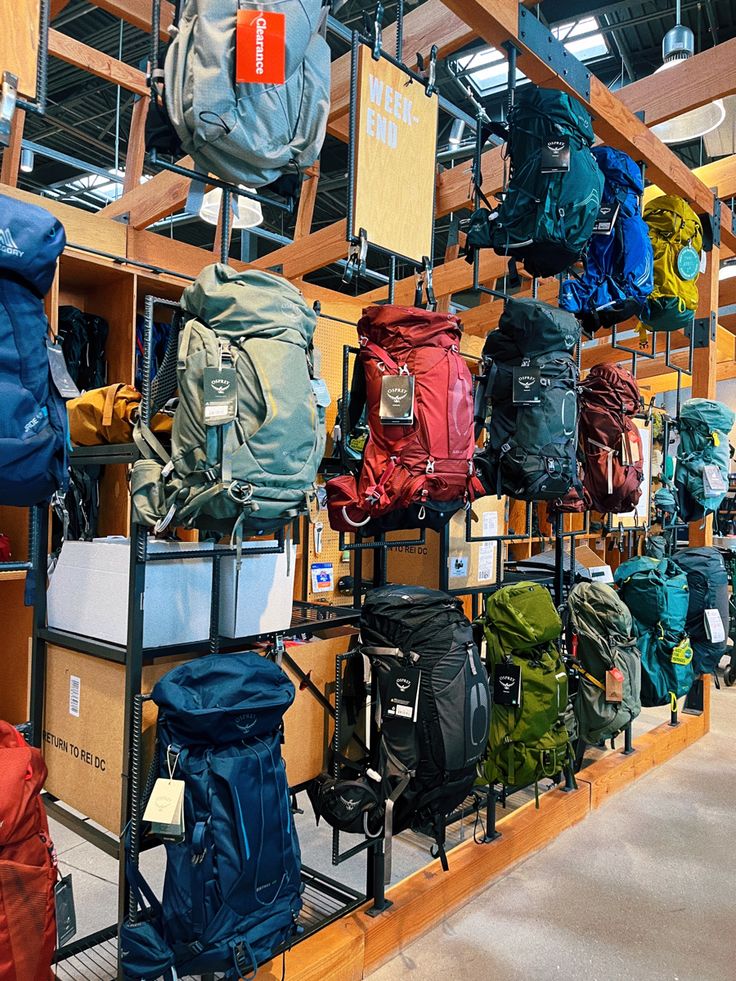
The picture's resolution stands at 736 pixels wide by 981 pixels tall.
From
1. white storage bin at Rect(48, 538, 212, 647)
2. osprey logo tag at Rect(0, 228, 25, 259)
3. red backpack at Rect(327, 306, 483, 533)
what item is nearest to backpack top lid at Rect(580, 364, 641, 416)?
red backpack at Rect(327, 306, 483, 533)

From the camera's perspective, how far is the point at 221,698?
1.79m

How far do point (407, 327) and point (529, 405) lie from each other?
699 millimetres

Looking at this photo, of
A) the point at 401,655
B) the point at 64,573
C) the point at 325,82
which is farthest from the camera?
the point at 401,655

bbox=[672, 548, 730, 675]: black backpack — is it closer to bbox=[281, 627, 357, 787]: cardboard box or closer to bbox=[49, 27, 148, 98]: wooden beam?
bbox=[281, 627, 357, 787]: cardboard box

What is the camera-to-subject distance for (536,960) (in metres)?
2.41

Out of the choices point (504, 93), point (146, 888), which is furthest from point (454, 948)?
point (504, 93)

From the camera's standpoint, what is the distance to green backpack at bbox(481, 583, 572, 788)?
282 cm

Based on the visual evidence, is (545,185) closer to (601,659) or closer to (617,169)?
(617,169)

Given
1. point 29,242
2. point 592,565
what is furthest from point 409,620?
point 592,565

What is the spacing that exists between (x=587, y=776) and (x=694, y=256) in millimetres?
2710

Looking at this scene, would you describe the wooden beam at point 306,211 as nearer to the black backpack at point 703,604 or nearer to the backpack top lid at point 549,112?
the backpack top lid at point 549,112

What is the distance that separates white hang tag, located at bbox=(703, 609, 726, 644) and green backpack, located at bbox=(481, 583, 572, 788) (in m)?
1.62

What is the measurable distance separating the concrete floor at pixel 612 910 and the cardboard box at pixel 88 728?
1.06 m

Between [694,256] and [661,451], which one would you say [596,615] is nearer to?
[661,451]
